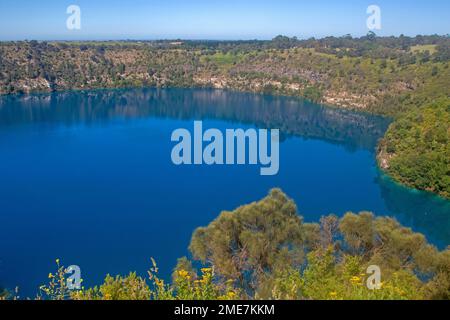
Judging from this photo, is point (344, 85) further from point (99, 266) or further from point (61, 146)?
point (99, 266)

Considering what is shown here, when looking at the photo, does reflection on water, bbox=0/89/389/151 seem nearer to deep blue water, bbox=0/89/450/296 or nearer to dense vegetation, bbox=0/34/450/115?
deep blue water, bbox=0/89/450/296

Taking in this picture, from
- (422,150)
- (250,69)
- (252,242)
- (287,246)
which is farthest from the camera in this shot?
(250,69)

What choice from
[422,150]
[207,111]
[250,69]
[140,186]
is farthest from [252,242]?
[250,69]

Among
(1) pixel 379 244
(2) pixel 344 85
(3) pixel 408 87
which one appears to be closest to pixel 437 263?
(1) pixel 379 244

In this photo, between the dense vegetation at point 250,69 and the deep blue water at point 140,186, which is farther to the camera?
the dense vegetation at point 250,69

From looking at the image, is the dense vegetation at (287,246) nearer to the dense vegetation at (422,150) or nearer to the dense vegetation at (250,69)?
the dense vegetation at (422,150)

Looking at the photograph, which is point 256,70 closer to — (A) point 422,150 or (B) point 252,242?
(A) point 422,150

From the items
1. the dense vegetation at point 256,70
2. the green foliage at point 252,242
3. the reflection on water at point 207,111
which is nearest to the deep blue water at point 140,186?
the reflection on water at point 207,111

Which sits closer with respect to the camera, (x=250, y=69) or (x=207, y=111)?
(x=207, y=111)
